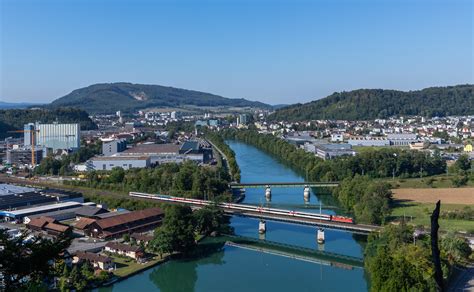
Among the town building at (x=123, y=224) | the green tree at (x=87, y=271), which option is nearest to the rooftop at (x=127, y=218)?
the town building at (x=123, y=224)

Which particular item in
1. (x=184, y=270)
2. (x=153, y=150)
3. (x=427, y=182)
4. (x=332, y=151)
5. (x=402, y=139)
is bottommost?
(x=184, y=270)

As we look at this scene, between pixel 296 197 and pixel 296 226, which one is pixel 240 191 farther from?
pixel 296 226

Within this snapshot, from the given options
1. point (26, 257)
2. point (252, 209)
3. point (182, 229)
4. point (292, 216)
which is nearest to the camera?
point (26, 257)

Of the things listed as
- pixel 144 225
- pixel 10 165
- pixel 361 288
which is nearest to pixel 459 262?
pixel 361 288

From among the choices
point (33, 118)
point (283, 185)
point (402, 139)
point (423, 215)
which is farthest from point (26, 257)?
point (33, 118)

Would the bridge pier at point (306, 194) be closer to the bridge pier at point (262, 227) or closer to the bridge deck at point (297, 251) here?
the bridge pier at point (262, 227)

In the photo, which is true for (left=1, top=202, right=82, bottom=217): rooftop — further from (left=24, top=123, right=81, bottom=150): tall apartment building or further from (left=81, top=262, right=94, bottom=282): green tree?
(left=24, top=123, right=81, bottom=150): tall apartment building

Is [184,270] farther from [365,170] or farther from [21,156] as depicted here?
[21,156]
